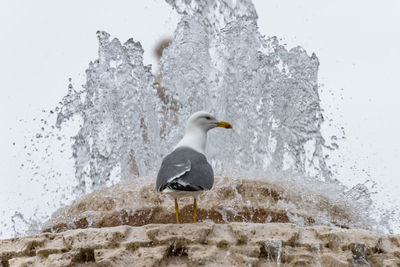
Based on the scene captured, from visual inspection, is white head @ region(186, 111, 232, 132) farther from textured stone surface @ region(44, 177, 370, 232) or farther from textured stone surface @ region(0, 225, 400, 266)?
textured stone surface @ region(0, 225, 400, 266)

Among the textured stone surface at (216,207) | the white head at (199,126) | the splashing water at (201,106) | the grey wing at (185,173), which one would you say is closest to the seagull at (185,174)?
the grey wing at (185,173)

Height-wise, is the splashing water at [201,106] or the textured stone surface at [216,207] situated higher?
the splashing water at [201,106]

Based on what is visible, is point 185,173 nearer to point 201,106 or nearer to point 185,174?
point 185,174

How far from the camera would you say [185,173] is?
2902mm

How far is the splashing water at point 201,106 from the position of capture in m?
5.40

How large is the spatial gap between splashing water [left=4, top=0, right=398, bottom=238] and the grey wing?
6.50 feet

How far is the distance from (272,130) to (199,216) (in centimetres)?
206

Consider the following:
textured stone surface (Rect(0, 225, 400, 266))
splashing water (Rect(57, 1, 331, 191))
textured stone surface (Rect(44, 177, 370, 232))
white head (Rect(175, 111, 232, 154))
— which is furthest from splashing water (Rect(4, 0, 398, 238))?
textured stone surface (Rect(0, 225, 400, 266))

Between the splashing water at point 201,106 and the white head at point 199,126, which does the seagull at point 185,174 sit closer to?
the white head at point 199,126

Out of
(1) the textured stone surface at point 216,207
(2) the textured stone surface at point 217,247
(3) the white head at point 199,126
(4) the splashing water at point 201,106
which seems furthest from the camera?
(4) the splashing water at point 201,106

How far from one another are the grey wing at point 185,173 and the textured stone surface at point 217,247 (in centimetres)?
23

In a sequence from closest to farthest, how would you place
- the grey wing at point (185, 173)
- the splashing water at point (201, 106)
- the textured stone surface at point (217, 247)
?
the textured stone surface at point (217, 247), the grey wing at point (185, 173), the splashing water at point (201, 106)

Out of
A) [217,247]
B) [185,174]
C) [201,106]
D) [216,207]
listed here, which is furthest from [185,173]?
[201,106]

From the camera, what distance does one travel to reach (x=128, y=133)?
553cm
